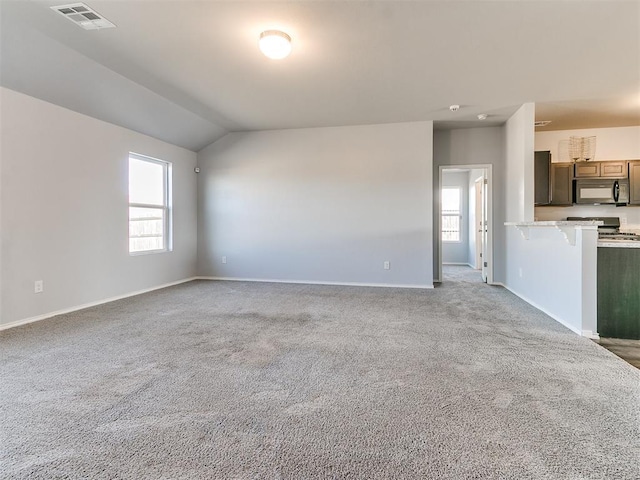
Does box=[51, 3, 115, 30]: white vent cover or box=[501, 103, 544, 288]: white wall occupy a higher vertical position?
box=[51, 3, 115, 30]: white vent cover

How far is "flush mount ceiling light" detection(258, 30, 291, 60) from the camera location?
2.70 meters

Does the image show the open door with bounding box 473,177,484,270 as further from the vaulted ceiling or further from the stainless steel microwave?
the vaulted ceiling

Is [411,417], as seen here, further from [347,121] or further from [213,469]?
[347,121]

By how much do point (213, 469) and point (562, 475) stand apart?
1.37 m

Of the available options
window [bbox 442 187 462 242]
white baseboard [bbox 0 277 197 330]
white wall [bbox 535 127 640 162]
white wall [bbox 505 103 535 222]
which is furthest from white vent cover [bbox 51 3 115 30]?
window [bbox 442 187 462 242]

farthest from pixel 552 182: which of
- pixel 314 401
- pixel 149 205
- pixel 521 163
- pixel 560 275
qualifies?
pixel 149 205

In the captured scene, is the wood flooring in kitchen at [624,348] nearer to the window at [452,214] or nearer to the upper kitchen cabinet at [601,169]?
the upper kitchen cabinet at [601,169]

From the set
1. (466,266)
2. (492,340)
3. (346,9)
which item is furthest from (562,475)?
(466,266)

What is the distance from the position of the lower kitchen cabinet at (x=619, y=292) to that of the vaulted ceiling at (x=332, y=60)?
75.0 inches

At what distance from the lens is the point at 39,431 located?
158 centimetres

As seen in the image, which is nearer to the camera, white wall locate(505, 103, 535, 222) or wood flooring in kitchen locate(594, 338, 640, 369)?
wood flooring in kitchen locate(594, 338, 640, 369)

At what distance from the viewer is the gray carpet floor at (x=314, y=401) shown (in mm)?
1361

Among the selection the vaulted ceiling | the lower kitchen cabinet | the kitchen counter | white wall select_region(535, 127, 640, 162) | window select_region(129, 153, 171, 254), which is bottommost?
the lower kitchen cabinet

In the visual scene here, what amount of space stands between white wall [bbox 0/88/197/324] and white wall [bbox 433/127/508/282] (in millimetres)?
4707
